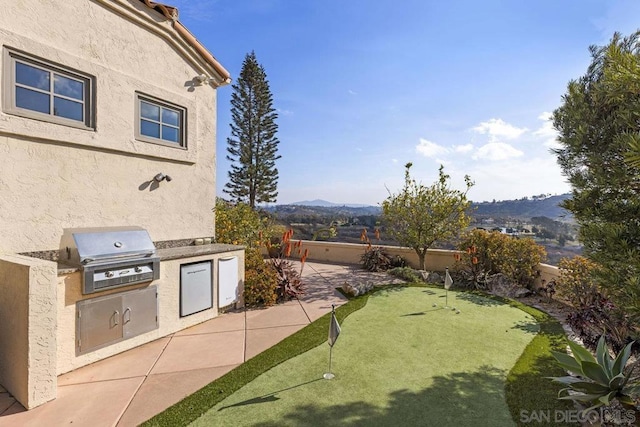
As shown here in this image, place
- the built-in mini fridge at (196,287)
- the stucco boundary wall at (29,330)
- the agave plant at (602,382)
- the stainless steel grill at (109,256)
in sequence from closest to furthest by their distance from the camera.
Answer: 1. the agave plant at (602,382)
2. the stucco boundary wall at (29,330)
3. the stainless steel grill at (109,256)
4. the built-in mini fridge at (196,287)

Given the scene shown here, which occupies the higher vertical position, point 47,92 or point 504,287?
point 47,92

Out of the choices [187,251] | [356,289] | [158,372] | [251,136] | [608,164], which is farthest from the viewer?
[251,136]

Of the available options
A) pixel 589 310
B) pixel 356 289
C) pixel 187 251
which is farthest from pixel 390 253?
pixel 187 251

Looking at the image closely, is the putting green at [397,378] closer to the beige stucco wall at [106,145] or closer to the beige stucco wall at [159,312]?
the beige stucco wall at [159,312]

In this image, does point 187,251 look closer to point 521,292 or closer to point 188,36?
point 188,36

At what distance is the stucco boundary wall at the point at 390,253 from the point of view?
8070 millimetres

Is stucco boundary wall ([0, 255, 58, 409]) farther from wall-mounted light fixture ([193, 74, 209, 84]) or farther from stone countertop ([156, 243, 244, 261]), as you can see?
wall-mounted light fixture ([193, 74, 209, 84])

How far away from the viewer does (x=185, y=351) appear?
4.54m

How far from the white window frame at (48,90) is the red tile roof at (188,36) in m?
2.09

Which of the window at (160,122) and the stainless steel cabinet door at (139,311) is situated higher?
the window at (160,122)

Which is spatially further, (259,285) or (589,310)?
(259,285)

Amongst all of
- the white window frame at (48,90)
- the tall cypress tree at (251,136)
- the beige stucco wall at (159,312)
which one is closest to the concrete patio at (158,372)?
the beige stucco wall at (159,312)

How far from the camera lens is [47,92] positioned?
175 inches

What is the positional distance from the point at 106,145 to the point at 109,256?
199 centimetres
